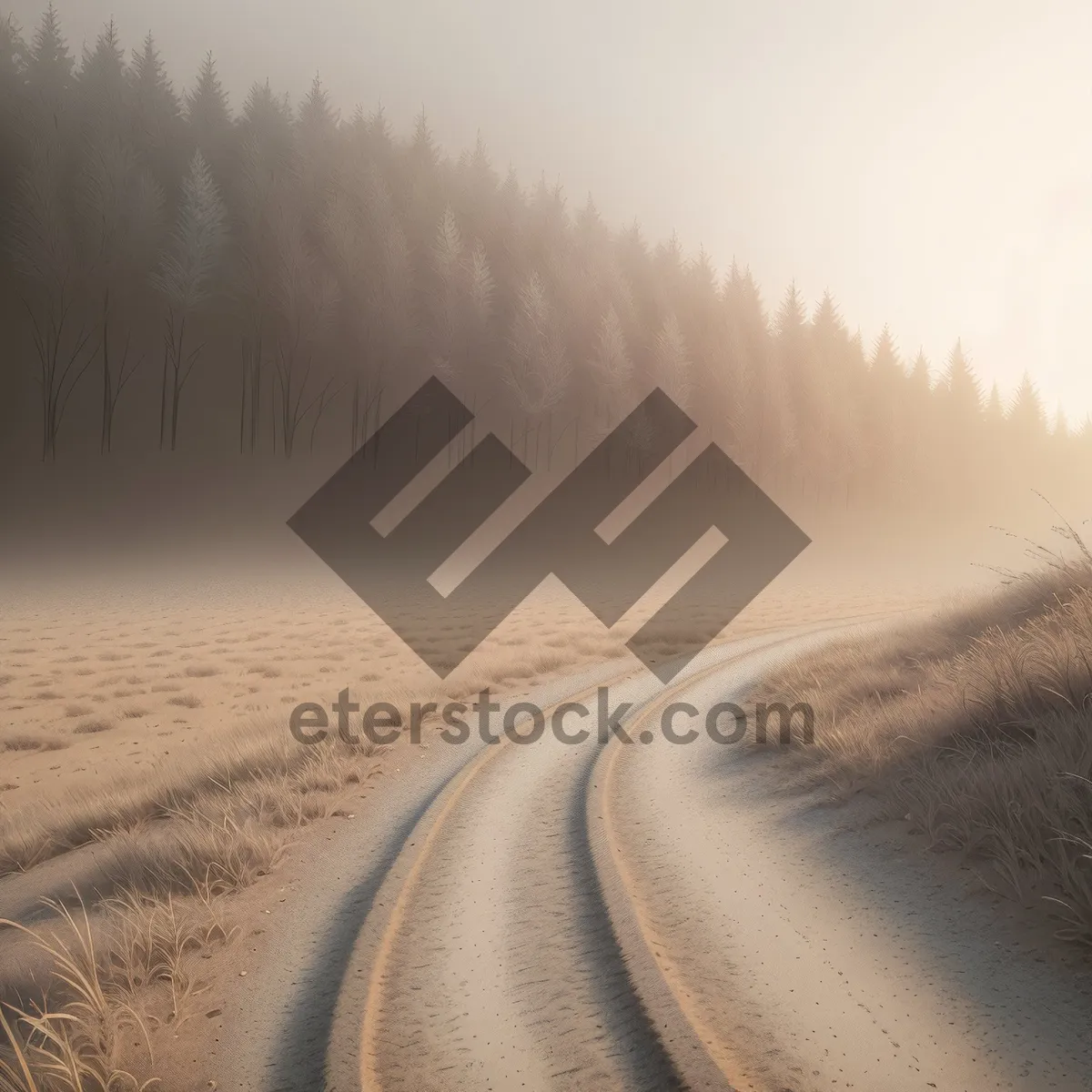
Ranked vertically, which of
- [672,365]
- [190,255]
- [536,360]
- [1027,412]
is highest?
[190,255]

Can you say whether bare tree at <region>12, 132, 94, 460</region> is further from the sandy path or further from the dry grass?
the sandy path

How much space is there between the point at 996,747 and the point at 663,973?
3.90 metres

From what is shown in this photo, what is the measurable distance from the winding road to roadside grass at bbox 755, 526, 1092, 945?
45 cm

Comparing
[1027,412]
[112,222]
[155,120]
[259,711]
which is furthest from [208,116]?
[1027,412]

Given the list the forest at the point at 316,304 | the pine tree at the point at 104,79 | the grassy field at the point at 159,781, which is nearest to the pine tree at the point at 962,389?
the forest at the point at 316,304

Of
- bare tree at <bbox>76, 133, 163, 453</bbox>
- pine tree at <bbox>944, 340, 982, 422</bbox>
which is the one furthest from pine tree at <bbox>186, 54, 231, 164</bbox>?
pine tree at <bbox>944, 340, 982, 422</bbox>

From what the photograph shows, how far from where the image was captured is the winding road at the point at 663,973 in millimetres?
3389

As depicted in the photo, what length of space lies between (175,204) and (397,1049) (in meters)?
49.2

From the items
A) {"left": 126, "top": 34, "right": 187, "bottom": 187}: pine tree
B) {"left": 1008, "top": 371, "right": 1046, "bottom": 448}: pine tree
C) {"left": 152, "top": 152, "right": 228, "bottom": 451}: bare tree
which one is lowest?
{"left": 1008, "top": 371, "right": 1046, "bottom": 448}: pine tree

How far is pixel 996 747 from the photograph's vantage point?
597 cm

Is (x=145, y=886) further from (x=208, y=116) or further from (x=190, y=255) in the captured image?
(x=208, y=116)

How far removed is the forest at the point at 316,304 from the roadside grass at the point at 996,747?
3370 centimetres

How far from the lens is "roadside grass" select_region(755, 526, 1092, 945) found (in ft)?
14.4

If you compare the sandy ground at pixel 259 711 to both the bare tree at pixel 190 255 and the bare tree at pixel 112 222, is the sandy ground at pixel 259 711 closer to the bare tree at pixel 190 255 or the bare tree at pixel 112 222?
the bare tree at pixel 190 255
